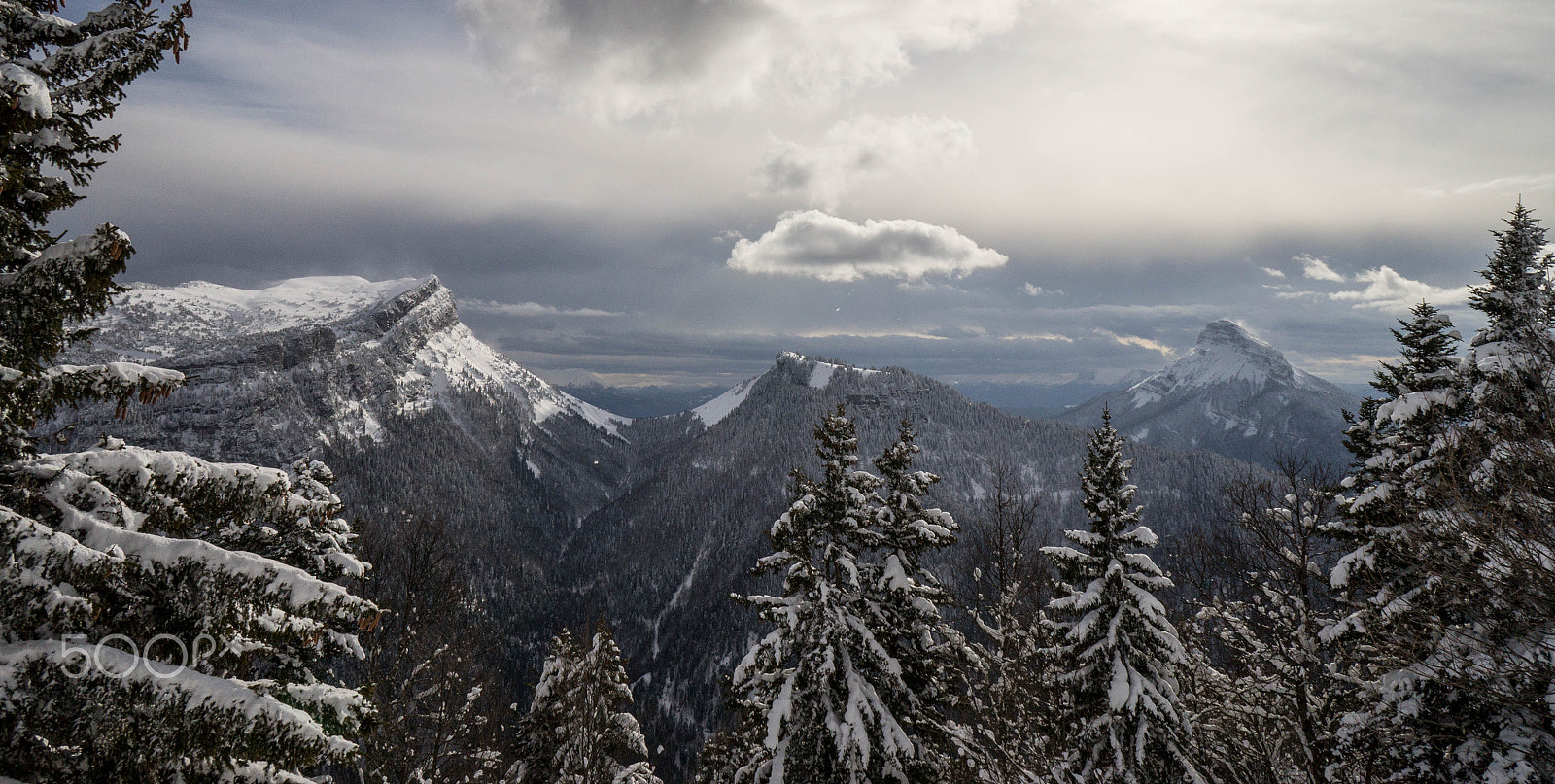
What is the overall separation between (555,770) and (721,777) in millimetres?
6134

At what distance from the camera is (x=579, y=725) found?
19.7 m

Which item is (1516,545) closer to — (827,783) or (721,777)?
(827,783)

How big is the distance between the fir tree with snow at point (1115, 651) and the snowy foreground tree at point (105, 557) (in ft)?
45.7

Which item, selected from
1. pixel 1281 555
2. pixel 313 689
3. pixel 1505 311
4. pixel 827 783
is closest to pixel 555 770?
pixel 827 783

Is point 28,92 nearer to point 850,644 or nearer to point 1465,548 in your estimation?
point 850,644

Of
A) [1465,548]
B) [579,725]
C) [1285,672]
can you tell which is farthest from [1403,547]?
[579,725]

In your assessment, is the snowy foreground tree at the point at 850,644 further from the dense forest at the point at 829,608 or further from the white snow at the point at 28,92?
the white snow at the point at 28,92

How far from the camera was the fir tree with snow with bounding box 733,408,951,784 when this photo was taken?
37.1 feet

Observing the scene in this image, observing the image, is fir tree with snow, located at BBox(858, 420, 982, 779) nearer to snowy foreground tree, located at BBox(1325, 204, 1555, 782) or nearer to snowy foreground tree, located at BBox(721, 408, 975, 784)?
snowy foreground tree, located at BBox(721, 408, 975, 784)

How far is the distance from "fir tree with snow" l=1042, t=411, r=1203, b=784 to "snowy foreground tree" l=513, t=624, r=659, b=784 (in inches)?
560

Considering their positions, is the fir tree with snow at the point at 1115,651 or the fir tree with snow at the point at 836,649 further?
the fir tree with snow at the point at 1115,651

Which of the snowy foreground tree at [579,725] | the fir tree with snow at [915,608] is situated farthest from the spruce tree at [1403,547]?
the snowy foreground tree at [579,725]

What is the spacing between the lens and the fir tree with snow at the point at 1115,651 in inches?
505

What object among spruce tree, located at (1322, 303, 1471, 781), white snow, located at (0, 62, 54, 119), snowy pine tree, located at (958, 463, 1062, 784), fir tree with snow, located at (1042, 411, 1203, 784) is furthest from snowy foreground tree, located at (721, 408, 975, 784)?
white snow, located at (0, 62, 54, 119)
